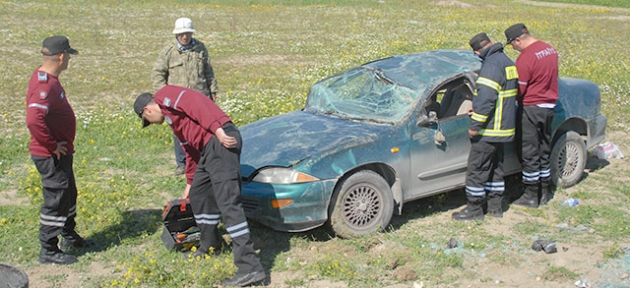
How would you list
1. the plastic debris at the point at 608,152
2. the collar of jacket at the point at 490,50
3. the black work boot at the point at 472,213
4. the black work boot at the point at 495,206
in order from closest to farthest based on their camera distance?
the collar of jacket at the point at 490,50 → the black work boot at the point at 472,213 → the black work boot at the point at 495,206 → the plastic debris at the point at 608,152

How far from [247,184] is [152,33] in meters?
16.3

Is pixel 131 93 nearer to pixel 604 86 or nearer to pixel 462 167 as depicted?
pixel 462 167

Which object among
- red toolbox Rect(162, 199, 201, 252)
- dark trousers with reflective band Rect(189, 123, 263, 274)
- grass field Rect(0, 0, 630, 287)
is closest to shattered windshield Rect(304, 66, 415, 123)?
grass field Rect(0, 0, 630, 287)

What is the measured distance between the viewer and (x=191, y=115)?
5477 millimetres

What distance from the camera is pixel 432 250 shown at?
6.17 metres

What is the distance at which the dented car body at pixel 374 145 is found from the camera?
6.07 m

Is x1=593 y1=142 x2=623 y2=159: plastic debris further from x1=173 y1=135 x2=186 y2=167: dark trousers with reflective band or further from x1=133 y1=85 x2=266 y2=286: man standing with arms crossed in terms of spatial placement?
x1=133 y1=85 x2=266 y2=286: man standing with arms crossed

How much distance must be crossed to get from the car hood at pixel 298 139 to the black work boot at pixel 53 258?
67.3 inches

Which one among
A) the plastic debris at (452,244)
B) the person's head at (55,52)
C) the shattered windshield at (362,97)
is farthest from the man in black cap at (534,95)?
the person's head at (55,52)

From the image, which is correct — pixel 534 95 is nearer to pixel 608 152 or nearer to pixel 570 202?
pixel 570 202

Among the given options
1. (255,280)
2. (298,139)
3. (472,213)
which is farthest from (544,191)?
(255,280)

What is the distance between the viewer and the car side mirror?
665 centimetres

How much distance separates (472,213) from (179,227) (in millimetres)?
2974

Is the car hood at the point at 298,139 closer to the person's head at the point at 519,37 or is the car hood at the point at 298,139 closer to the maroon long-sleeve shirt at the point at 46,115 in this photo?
the maroon long-sleeve shirt at the point at 46,115
